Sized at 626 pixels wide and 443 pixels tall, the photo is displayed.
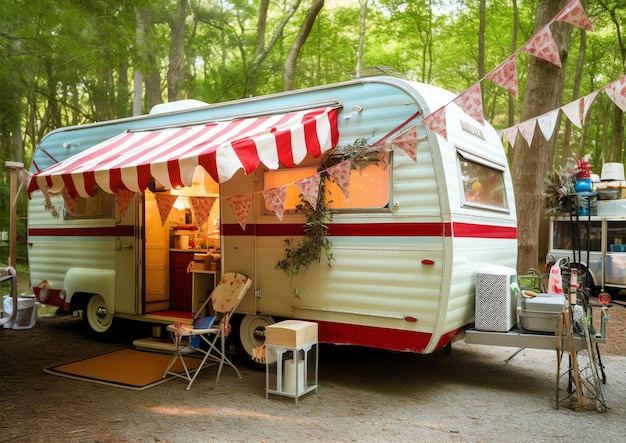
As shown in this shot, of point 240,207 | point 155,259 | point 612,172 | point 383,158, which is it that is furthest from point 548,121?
point 612,172

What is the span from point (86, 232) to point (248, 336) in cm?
306

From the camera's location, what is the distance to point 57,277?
8.28 metres

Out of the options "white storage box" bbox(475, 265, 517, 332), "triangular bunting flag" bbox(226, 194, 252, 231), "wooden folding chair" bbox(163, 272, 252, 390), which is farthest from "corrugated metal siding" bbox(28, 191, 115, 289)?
"white storage box" bbox(475, 265, 517, 332)

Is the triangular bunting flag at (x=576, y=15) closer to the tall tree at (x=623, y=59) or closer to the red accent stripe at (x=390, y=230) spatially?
the red accent stripe at (x=390, y=230)

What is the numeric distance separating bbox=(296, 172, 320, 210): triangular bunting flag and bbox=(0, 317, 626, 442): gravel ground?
1839 millimetres

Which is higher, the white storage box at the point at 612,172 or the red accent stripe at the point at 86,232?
the white storage box at the point at 612,172

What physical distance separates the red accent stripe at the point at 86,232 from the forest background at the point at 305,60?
2882mm

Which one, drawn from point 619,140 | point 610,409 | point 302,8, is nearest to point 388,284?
point 610,409

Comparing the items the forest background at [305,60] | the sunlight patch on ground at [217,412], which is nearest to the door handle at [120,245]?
the sunlight patch on ground at [217,412]

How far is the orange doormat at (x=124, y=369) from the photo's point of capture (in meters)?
5.73

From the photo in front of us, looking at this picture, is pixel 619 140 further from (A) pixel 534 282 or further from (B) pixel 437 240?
(B) pixel 437 240

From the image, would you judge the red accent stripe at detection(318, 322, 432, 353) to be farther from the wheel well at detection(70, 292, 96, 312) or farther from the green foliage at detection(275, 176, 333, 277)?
the wheel well at detection(70, 292, 96, 312)

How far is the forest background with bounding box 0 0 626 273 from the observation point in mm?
12102

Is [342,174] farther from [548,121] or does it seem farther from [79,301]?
[79,301]
